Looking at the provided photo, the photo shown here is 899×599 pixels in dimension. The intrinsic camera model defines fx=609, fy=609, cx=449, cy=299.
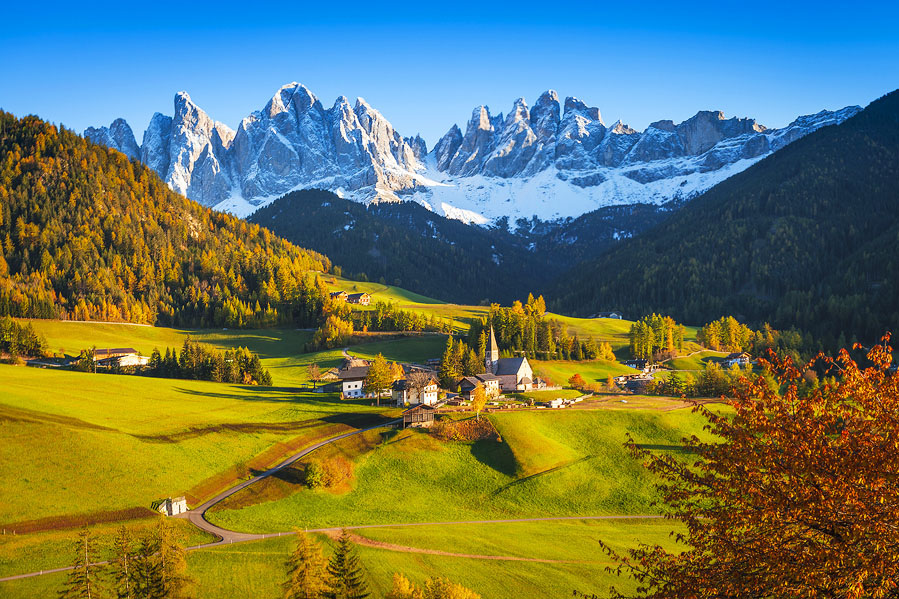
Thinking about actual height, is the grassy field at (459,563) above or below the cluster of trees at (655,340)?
below

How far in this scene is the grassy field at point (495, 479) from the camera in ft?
200

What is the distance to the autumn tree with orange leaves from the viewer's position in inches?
493

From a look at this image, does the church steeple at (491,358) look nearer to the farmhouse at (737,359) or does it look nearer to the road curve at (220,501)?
the road curve at (220,501)

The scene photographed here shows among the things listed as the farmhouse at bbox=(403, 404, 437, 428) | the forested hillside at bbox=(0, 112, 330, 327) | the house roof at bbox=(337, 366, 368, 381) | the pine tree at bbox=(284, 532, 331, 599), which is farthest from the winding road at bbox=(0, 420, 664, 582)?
the forested hillside at bbox=(0, 112, 330, 327)

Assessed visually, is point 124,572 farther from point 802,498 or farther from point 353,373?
point 353,373

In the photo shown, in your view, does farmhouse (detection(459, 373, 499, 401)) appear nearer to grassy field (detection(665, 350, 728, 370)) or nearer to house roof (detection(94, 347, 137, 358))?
grassy field (detection(665, 350, 728, 370))

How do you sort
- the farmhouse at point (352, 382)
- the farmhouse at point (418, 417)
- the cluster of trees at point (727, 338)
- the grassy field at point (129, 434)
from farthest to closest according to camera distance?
1. the cluster of trees at point (727, 338)
2. the farmhouse at point (352, 382)
3. the farmhouse at point (418, 417)
4. the grassy field at point (129, 434)

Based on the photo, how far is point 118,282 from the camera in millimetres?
174500

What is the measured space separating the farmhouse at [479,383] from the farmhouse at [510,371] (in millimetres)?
2220

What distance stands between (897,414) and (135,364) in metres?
126

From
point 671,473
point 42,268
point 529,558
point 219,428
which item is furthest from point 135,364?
point 671,473

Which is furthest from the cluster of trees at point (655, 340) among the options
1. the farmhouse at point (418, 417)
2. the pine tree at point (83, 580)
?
the pine tree at point (83, 580)

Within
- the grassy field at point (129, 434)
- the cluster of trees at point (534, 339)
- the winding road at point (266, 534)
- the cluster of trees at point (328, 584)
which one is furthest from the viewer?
the cluster of trees at point (534, 339)

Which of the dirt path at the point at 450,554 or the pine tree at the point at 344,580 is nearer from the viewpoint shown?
the pine tree at the point at 344,580
